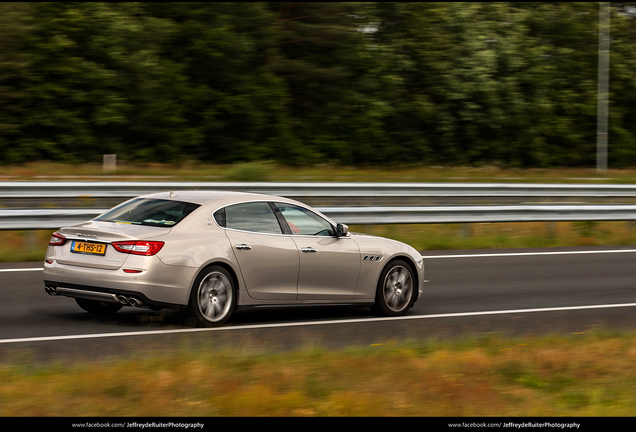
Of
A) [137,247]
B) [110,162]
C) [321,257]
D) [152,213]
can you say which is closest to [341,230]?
[321,257]

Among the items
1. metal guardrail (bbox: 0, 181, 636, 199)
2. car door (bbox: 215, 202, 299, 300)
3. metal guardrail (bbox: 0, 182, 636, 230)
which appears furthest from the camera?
metal guardrail (bbox: 0, 181, 636, 199)

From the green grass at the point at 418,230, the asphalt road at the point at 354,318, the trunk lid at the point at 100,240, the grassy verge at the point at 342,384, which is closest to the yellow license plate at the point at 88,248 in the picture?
the trunk lid at the point at 100,240

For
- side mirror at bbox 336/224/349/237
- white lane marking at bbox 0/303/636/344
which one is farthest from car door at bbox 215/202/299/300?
side mirror at bbox 336/224/349/237

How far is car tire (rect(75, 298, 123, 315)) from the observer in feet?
29.8

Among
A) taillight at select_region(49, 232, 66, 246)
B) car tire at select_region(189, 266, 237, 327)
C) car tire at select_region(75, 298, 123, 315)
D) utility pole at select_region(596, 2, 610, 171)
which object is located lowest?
car tire at select_region(75, 298, 123, 315)

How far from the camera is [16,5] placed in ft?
97.5

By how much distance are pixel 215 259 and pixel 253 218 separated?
2.64 feet

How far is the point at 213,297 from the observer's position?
27.8 feet

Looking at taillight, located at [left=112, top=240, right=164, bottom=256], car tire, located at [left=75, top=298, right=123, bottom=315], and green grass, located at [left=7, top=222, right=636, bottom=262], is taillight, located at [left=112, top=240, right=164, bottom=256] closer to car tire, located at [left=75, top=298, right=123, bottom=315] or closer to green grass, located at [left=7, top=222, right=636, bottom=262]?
car tire, located at [left=75, top=298, right=123, bottom=315]

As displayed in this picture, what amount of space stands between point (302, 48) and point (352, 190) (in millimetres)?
19036

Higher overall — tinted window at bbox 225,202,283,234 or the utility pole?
the utility pole

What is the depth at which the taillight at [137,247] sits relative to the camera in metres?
8.04

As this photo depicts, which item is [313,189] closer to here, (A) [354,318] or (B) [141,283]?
(A) [354,318]
